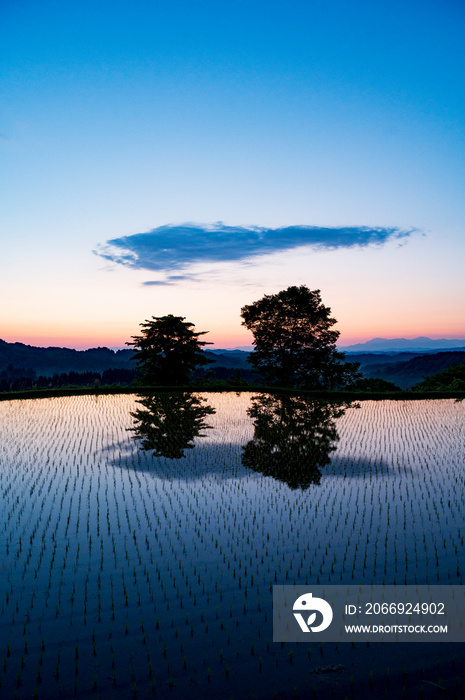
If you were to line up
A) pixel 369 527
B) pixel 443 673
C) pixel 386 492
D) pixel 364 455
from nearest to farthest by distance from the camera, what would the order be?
pixel 443 673
pixel 369 527
pixel 386 492
pixel 364 455

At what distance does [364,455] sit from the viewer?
16594mm

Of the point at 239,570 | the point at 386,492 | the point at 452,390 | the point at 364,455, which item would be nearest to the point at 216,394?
the point at 452,390

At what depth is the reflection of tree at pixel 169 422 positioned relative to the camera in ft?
59.2

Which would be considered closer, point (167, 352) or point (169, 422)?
point (169, 422)

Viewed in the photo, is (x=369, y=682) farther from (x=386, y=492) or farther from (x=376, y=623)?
(x=386, y=492)

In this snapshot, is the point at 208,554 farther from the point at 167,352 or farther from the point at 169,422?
the point at 167,352

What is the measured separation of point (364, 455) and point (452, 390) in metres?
26.6

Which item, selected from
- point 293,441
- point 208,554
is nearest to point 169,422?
point 293,441

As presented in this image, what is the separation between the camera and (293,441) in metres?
18.4

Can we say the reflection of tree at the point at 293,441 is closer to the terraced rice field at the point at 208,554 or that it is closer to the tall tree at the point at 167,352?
the terraced rice field at the point at 208,554

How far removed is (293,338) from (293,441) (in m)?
25.5

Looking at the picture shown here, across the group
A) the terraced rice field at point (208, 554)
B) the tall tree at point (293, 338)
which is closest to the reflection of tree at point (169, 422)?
the terraced rice field at point (208, 554)

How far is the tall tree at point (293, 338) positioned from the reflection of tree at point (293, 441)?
40.4 feet

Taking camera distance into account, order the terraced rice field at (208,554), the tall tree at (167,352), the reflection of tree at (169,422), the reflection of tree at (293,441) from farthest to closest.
Result: the tall tree at (167,352) → the reflection of tree at (169,422) → the reflection of tree at (293,441) → the terraced rice field at (208,554)
